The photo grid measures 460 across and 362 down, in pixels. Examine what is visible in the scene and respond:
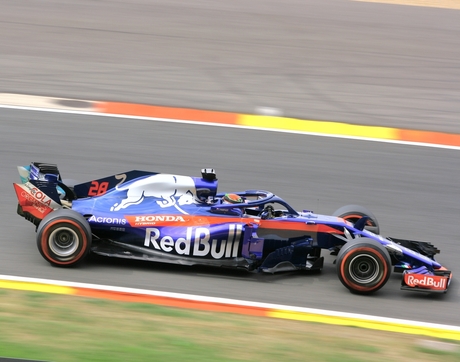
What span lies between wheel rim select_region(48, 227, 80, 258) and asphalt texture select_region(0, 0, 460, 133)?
612 cm

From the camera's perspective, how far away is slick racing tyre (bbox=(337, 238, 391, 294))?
26.9 ft

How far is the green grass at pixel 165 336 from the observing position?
246 inches

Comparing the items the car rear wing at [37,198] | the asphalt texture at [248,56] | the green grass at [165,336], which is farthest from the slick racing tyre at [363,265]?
the asphalt texture at [248,56]

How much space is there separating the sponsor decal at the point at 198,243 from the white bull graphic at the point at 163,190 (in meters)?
0.42

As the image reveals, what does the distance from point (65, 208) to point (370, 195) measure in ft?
15.8

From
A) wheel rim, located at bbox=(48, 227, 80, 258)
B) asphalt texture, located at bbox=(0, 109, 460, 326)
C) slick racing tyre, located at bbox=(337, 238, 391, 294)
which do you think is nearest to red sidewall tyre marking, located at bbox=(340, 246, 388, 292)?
slick racing tyre, located at bbox=(337, 238, 391, 294)

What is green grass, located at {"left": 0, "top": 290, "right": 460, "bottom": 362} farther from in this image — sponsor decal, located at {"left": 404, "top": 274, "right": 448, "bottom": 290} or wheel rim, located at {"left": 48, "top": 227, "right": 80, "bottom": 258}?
sponsor decal, located at {"left": 404, "top": 274, "right": 448, "bottom": 290}

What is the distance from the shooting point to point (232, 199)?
8.73 meters

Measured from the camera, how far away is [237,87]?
15.2 m

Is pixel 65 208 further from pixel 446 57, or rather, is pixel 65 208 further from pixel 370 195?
pixel 446 57

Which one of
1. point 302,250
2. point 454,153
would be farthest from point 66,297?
point 454,153

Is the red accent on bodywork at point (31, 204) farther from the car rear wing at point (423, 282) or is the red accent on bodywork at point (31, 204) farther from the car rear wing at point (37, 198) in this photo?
the car rear wing at point (423, 282)

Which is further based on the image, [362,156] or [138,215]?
[362,156]

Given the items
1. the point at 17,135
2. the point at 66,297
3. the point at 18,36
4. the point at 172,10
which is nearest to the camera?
the point at 66,297
